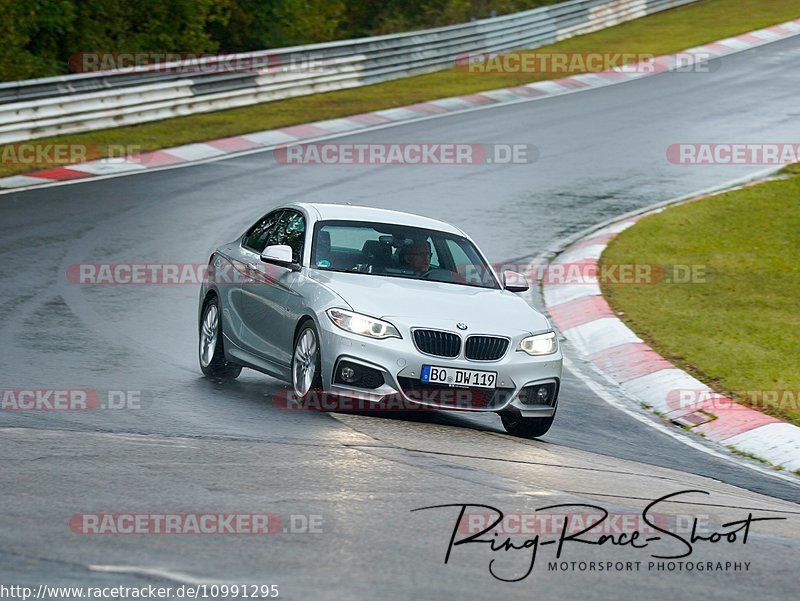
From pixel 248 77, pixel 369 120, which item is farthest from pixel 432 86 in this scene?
pixel 248 77

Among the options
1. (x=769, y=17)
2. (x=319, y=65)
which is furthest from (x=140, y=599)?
(x=769, y=17)

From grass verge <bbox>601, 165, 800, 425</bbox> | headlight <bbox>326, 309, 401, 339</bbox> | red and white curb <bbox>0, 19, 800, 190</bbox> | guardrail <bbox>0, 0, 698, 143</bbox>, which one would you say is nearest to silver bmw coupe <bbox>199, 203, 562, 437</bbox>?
headlight <bbox>326, 309, 401, 339</bbox>

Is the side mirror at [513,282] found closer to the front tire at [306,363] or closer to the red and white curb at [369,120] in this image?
the front tire at [306,363]

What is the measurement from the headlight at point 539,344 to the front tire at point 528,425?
0.47 meters

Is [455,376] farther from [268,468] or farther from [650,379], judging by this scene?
[650,379]

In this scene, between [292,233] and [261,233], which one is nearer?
[292,233]

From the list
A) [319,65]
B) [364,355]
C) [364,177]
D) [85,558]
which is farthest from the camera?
[319,65]

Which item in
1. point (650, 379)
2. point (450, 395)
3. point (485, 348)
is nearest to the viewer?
point (450, 395)

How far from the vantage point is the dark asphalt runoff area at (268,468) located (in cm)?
615

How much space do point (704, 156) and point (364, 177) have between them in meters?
6.63

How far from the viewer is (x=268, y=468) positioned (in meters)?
7.95

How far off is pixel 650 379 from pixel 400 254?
2.90m

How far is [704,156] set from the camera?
25.0 m

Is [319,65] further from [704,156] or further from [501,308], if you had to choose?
[501,308]
